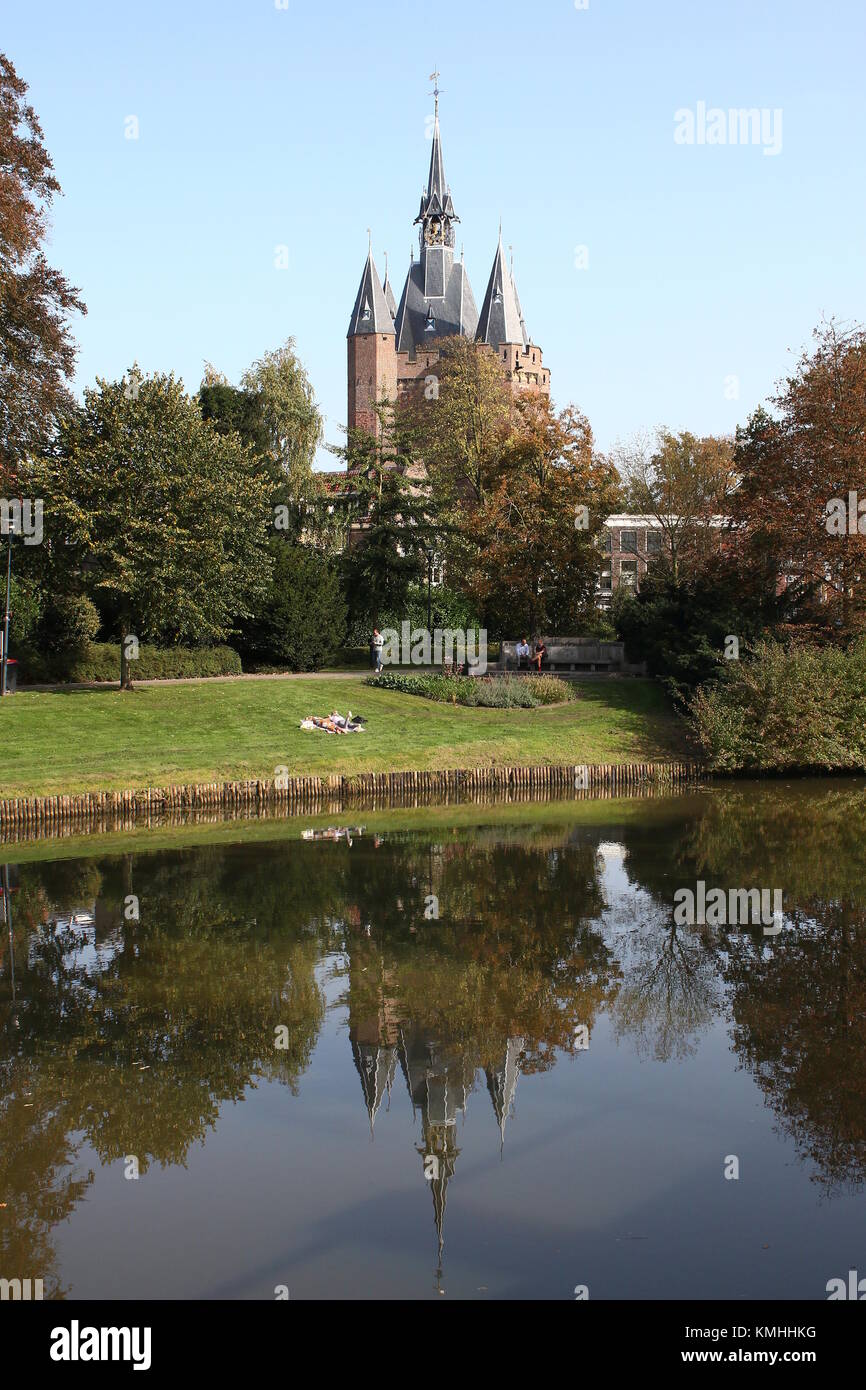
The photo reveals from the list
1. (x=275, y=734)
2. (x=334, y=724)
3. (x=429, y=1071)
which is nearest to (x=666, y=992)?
(x=429, y=1071)

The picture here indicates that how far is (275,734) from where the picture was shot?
90.5ft

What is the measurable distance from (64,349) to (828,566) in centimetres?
1926

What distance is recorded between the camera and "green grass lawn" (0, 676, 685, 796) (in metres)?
23.9

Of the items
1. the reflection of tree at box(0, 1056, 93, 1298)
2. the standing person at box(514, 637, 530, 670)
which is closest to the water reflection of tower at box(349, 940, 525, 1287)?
the reflection of tree at box(0, 1056, 93, 1298)

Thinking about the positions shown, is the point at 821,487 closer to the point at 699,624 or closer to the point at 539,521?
the point at 699,624

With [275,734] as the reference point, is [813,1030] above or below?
below

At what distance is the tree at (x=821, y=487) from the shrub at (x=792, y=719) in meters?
2.50

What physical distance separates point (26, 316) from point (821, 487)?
1897cm

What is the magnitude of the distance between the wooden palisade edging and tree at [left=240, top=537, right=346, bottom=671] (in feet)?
41.1

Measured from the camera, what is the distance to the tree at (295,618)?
123ft

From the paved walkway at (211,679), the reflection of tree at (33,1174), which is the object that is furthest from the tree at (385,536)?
the reflection of tree at (33,1174)

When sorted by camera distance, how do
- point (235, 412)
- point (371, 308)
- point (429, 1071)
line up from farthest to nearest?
point (371, 308) → point (235, 412) → point (429, 1071)

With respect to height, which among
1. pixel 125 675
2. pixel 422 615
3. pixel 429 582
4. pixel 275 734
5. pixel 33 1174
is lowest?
pixel 33 1174
